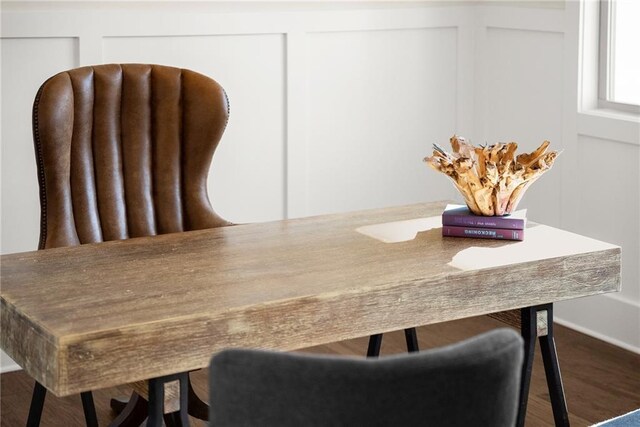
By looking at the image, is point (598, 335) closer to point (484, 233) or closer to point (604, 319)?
point (604, 319)

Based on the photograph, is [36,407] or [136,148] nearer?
[36,407]

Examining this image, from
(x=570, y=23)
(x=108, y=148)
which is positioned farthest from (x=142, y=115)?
(x=570, y=23)

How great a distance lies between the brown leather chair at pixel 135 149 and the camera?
2744 mm

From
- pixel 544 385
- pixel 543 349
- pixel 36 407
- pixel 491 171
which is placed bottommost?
pixel 544 385

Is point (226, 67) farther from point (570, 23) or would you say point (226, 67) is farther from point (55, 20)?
point (570, 23)

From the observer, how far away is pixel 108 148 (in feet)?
9.21

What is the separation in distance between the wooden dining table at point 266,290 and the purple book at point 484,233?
2 cm

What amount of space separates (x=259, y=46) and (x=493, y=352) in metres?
2.60

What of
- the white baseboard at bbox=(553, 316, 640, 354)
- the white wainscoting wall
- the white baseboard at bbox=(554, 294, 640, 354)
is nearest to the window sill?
the white wainscoting wall

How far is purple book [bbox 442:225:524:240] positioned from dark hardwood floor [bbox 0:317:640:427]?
77cm

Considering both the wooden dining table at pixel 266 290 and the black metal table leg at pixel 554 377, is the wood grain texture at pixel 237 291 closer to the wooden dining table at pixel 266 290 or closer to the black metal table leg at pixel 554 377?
the wooden dining table at pixel 266 290

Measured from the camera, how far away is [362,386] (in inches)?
47.3

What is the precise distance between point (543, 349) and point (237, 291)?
0.86m

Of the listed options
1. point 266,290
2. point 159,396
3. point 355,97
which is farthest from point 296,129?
point 159,396
